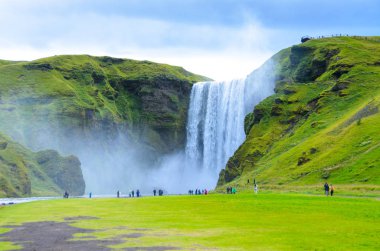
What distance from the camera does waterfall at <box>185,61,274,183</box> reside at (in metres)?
168

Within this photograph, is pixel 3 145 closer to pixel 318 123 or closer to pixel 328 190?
pixel 318 123

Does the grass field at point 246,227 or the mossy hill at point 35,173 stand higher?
the mossy hill at point 35,173

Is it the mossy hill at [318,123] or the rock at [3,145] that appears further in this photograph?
the rock at [3,145]

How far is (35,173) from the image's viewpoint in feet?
477

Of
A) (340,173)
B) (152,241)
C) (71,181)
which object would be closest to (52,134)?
(71,181)

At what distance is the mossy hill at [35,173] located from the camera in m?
127

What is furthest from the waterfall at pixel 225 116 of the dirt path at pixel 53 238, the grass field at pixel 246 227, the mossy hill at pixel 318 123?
the dirt path at pixel 53 238

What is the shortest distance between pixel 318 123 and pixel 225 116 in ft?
194

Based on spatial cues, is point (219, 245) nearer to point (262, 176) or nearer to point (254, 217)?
point (254, 217)

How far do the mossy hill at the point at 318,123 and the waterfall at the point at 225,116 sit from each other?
24.5 feet

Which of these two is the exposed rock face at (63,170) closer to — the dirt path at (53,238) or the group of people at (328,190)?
the group of people at (328,190)

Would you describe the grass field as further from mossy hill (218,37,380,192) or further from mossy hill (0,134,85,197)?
mossy hill (0,134,85,197)

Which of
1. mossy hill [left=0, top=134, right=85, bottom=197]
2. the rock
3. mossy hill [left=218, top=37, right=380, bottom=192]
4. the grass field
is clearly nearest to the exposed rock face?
mossy hill [left=0, top=134, right=85, bottom=197]

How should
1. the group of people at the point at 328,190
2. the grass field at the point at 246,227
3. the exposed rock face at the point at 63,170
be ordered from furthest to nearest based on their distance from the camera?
1. the exposed rock face at the point at 63,170
2. the group of people at the point at 328,190
3. the grass field at the point at 246,227
